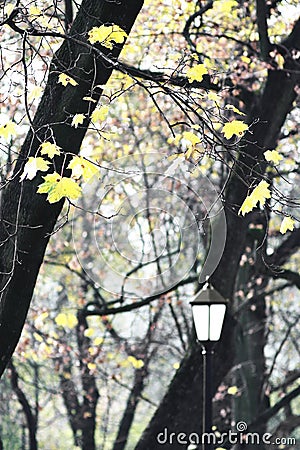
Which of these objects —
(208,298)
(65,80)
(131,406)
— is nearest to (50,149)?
(65,80)

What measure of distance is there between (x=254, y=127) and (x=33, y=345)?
5206mm

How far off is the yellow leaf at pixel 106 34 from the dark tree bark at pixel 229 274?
3.44 meters

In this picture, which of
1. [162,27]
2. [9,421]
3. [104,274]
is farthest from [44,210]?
[9,421]

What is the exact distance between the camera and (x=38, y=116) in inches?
160

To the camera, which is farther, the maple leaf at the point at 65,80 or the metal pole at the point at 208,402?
the metal pole at the point at 208,402

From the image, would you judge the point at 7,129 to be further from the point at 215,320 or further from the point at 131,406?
the point at 131,406

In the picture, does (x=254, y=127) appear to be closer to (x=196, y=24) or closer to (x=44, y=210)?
(x=196, y=24)

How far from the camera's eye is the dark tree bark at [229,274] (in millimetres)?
7191

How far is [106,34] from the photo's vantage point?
12.1 feet

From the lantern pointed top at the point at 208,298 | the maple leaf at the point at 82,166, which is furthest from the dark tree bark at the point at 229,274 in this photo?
the maple leaf at the point at 82,166

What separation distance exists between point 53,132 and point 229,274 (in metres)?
3.98

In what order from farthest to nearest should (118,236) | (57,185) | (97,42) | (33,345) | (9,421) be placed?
(9,421) → (33,345) → (118,236) → (97,42) → (57,185)

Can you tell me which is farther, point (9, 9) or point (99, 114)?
point (9, 9)

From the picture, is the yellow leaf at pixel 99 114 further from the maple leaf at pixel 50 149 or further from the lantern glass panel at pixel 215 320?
the lantern glass panel at pixel 215 320
